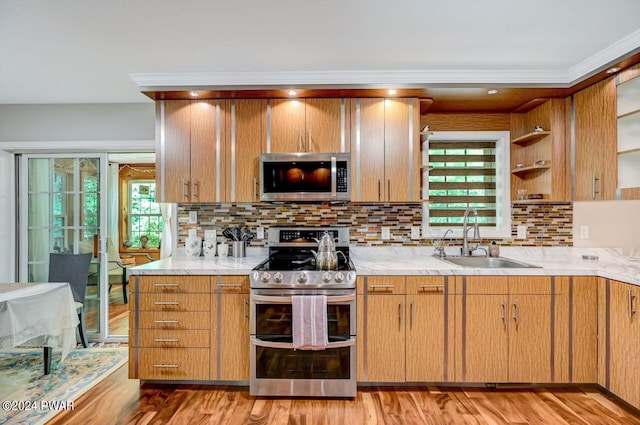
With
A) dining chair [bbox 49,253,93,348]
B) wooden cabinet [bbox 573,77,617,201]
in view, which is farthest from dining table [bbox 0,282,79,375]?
wooden cabinet [bbox 573,77,617,201]

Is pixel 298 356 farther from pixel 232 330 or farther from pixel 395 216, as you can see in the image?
pixel 395 216

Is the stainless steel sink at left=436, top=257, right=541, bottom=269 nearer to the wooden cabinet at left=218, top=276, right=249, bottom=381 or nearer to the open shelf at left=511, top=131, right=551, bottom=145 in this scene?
the open shelf at left=511, top=131, right=551, bottom=145

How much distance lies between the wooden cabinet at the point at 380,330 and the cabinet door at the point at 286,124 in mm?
1208

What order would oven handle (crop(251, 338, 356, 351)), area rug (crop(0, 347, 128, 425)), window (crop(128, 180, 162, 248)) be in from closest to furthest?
1. area rug (crop(0, 347, 128, 425))
2. oven handle (crop(251, 338, 356, 351))
3. window (crop(128, 180, 162, 248))

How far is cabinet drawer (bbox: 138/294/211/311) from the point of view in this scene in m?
2.51

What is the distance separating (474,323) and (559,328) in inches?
22.7

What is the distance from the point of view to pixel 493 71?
259 centimetres

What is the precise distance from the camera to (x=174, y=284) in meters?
2.51

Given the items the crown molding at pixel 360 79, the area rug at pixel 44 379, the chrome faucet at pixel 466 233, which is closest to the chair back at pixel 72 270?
the area rug at pixel 44 379

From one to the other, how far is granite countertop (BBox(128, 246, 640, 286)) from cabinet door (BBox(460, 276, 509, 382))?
4.0 inches

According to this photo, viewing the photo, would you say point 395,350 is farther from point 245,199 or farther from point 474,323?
point 245,199

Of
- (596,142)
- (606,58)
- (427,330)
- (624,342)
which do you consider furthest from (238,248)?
(606,58)

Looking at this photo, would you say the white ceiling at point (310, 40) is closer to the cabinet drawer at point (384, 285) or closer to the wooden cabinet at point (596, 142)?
the wooden cabinet at point (596, 142)

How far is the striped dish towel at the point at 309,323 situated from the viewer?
2.32 m
